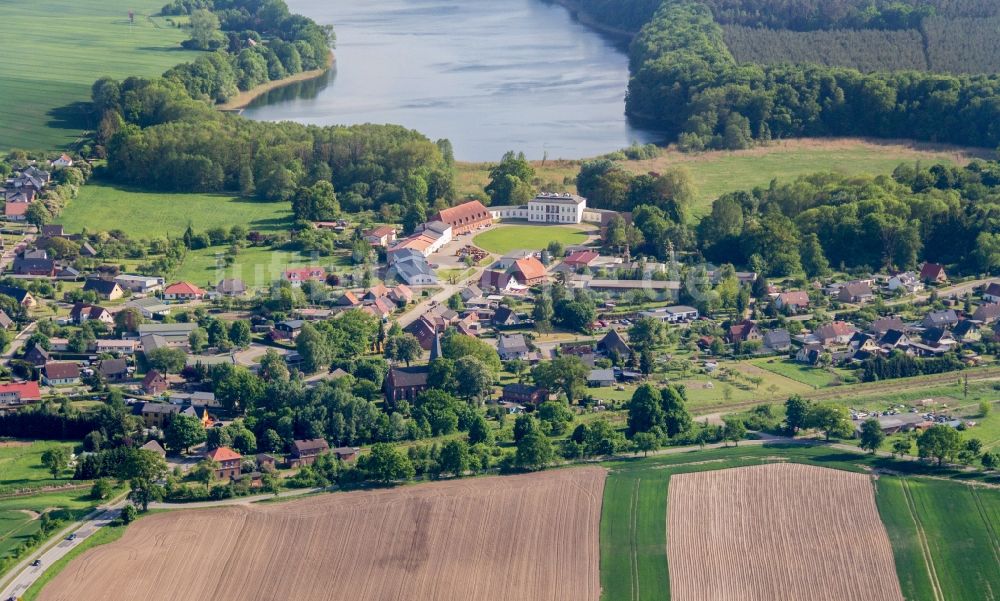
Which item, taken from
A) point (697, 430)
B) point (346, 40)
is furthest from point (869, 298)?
point (346, 40)

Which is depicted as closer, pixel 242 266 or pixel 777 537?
pixel 777 537

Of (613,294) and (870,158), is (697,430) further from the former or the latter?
(870,158)

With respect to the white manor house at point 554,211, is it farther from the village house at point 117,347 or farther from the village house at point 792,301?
the village house at point 117,347

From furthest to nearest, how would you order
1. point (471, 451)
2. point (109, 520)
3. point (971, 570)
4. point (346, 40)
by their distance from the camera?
point (346, 40), point (471, 451), point (109, 520), point (971, 570)

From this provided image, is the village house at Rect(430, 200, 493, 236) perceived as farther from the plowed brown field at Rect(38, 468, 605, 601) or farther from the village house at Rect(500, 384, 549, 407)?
the plowed brown field at Rect(38, 468, 605, 601)

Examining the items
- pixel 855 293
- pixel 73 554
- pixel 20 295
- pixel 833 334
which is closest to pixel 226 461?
pixel 73 554

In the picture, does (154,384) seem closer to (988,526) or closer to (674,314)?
(674,314)

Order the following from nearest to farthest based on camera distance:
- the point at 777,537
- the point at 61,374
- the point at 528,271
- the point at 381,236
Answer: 1. the point at 777,537
2. the point at 61,374
3. the point at 528,271
4. the point at 381,236
